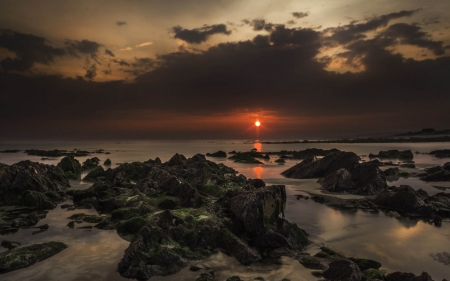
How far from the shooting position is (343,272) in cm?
856

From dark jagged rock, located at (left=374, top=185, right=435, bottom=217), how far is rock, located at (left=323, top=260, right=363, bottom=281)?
10.1m

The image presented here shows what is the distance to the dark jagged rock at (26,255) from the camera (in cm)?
934

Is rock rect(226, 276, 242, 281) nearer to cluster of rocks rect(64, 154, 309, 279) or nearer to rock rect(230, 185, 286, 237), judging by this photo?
cluster of rocks rect(64, 154, 309, 279)

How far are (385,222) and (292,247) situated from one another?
22.8 ft

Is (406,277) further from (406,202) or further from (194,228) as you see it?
(406,202)

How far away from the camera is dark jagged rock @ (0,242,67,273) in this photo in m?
9.34

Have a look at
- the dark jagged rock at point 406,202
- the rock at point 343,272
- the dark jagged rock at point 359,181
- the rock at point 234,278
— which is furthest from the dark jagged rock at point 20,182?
the dark jagged rock at point 406,202

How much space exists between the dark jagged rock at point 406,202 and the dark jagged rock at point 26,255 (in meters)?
17.8

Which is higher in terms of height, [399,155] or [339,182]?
[399,155]

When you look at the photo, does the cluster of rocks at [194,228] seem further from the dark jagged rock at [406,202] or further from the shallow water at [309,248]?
the dark jagged rock at [406,202]

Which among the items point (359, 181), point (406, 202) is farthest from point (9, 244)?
point (359, 181)

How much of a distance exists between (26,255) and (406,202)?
1900 centimetres

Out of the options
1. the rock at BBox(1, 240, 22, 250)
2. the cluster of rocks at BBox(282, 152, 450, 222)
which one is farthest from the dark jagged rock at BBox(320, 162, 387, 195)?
the rock at BBox(1, 240, 22, 250)

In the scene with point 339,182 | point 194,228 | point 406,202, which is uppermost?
point 339,182
